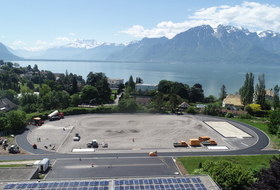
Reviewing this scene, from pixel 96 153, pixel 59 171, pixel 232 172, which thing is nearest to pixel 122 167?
pixel 96 153

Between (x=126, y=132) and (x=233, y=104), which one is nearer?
(x=126, y=132)

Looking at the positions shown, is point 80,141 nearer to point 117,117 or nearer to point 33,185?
point 117,117

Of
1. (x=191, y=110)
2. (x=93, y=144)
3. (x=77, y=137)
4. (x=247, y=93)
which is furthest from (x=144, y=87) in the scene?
(x=93, y=144)

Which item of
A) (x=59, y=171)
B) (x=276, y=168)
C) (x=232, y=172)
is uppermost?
(x=276, y=168)

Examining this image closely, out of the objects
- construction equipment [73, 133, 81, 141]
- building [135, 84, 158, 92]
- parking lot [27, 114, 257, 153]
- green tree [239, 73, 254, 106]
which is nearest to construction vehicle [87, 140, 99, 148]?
parking lot [27, 114, 257, 153]

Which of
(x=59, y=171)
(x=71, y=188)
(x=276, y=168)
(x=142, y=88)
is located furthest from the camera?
(x=142, y=88)

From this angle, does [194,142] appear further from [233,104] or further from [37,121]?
[233,104]

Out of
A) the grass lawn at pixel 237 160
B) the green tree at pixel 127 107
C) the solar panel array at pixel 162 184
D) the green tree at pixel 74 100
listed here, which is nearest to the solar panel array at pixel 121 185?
the solar panel array at pixel 162 184
